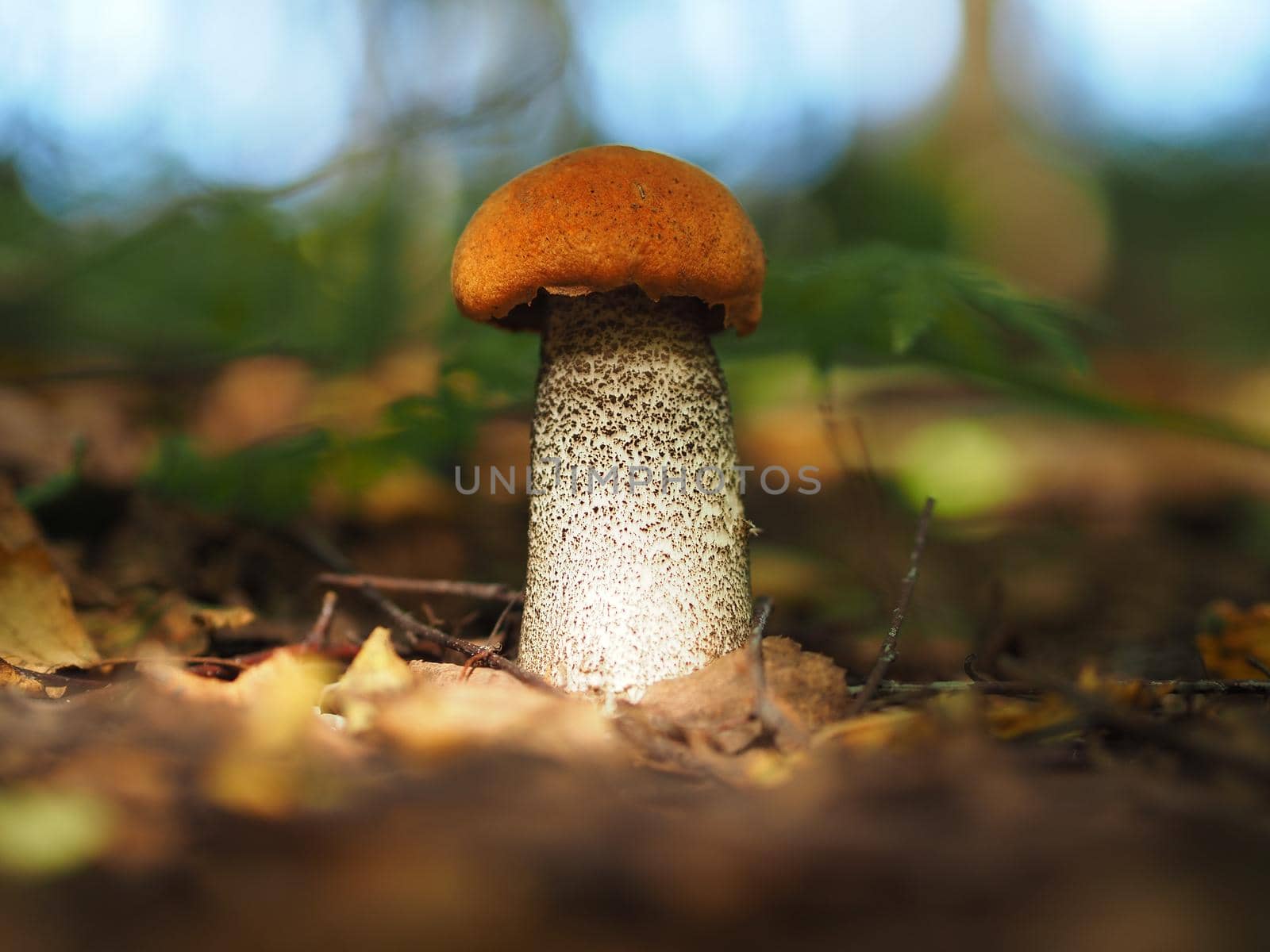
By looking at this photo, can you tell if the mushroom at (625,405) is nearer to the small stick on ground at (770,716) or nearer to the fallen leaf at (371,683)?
the small stick on ground at (770,716)

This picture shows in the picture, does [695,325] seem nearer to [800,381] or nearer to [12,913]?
[12,913]

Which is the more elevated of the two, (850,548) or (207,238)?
(207,238)

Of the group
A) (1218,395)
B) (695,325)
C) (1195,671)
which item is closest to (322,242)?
(695,325)

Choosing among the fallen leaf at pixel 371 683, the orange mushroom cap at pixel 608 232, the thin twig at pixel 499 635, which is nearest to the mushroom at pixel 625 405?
the orange mushroom cap at pixel 608 232

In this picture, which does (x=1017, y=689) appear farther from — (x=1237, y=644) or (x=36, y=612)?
(x=36, y=612)

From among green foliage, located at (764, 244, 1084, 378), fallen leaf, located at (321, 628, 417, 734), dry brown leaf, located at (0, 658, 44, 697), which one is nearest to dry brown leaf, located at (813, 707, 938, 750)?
fallen leaf, located at (321, 628, 417, 734)

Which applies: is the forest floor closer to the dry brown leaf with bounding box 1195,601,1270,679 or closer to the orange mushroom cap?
the dry brown leaf with bounding box 1195,601,1270,679

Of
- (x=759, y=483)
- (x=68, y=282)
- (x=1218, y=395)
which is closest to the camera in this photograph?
(x=68, y=282)

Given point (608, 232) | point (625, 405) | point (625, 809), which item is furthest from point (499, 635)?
point (625, 809)
